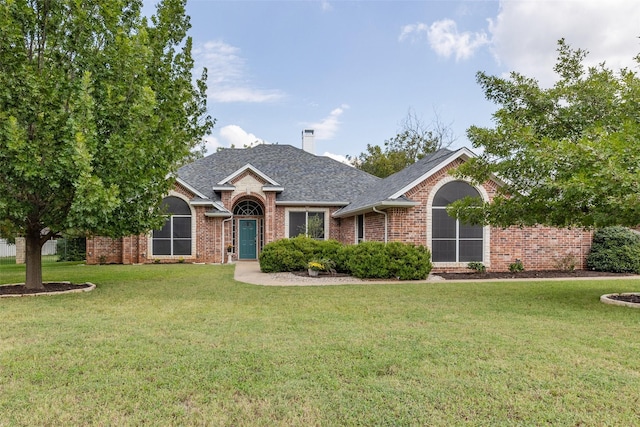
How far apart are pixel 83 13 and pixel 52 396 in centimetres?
885

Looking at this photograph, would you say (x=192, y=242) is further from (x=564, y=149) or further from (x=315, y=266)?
(x=564, y=149)

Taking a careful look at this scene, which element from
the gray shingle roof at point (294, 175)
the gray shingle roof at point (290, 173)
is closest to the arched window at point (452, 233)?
the gray shingle roof at point (294, 175)

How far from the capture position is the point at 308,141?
92.5ft

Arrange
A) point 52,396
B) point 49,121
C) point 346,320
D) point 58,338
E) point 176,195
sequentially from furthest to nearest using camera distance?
point 176,195 → point 49,121 → point 346,320 → point 58,338 → point 52,396

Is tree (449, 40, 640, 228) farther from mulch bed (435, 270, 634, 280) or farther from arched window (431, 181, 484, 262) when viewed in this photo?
arched window (431, 181, 484, 262)

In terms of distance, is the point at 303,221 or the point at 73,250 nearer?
the point at 303,221

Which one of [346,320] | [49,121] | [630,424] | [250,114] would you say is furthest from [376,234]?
[250,114]

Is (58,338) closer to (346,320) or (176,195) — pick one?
(346,320)

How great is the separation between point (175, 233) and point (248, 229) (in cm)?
380

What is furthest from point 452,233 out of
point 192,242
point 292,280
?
point 192,242

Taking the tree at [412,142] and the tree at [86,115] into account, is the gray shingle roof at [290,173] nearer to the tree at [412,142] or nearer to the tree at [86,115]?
the tree at [86,115]

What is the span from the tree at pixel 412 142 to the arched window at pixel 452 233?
73.9ft

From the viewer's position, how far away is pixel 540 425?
11.5 ft

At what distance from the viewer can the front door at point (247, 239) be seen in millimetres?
22438
